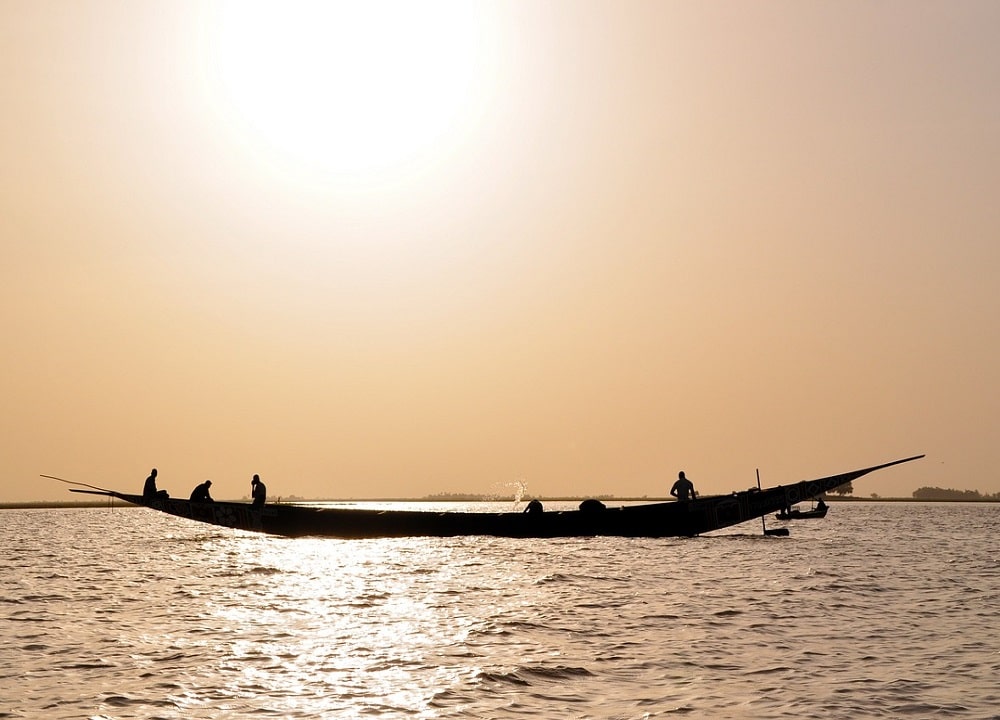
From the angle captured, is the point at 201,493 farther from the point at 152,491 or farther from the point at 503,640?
A: the point at 503,640

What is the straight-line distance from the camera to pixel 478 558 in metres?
31.6

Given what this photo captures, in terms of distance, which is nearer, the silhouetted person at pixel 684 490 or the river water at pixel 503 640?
the river water at pixel 503 640

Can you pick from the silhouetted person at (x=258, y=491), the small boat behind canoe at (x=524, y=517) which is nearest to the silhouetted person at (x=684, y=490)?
the small boat behind canoe at (x=524, y=517)

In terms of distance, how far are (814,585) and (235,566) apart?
17002 mm

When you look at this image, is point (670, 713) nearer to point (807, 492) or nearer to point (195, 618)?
point (195, 618)

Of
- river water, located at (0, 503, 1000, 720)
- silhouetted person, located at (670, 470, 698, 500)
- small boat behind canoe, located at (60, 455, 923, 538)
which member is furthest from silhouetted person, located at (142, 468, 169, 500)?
silhouetted person, located at (670, 470, 698, 500)

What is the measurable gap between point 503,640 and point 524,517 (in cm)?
2318

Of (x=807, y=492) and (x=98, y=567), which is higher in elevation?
(x=807, y=492)

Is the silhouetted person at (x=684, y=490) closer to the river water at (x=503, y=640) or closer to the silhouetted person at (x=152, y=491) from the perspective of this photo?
the river water at (x=503, y=640)

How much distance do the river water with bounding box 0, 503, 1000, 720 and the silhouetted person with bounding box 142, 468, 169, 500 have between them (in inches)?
433

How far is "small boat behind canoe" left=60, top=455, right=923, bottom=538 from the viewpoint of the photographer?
36719mm

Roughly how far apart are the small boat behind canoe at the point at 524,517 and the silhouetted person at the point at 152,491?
0.15 m

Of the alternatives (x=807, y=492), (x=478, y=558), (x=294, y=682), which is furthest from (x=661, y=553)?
(x=294, y=682)

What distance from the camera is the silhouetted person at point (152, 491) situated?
39781 mm
